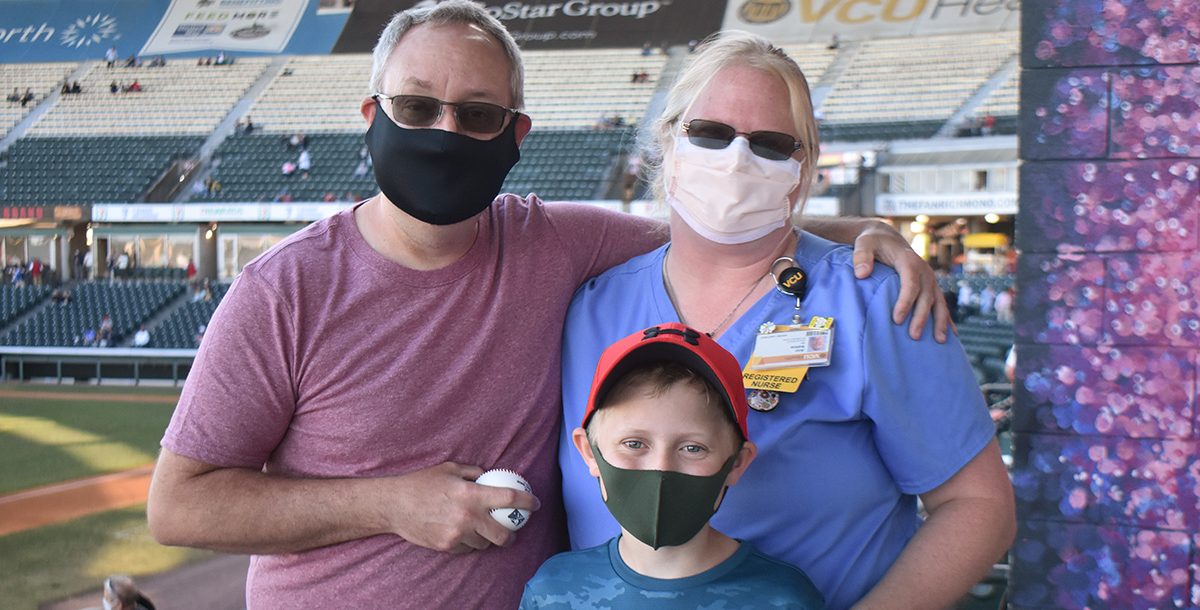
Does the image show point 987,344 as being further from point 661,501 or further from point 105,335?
point 105,335

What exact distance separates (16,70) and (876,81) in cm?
2558

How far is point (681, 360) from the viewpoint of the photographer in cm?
154

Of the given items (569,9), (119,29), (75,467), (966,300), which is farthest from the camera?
(569,9)

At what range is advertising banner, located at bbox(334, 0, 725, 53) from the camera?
29812 mm

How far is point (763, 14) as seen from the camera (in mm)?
29891

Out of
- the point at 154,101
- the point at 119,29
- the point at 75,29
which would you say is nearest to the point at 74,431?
the point at 154,101

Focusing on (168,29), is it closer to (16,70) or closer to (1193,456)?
(16,70)

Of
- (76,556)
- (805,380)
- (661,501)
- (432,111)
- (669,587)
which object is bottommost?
(76,556)

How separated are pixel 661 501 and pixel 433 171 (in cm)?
78

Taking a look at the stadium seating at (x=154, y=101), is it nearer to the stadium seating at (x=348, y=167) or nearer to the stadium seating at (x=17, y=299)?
the stadium seating at (x=348, y=167)

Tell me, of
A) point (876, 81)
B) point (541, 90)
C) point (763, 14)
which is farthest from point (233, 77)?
point (876, 81)

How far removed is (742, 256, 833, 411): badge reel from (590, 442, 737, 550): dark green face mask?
0.84ft

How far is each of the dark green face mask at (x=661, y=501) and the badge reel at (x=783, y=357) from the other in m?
0.25

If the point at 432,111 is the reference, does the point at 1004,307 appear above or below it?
below
